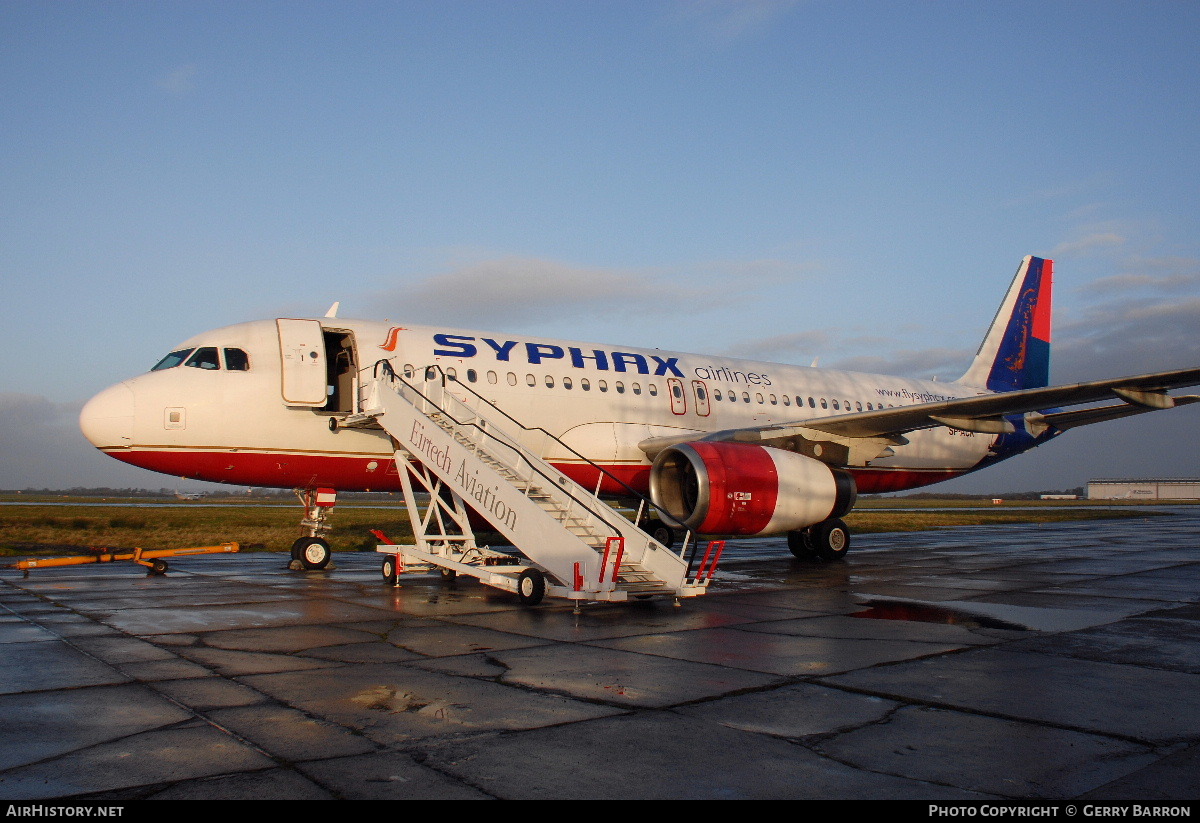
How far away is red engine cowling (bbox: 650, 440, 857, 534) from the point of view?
12.7m

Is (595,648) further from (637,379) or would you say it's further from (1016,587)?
(637,379)

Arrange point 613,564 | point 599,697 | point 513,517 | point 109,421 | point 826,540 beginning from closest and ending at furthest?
point 599,697, point 613,564, point 513,517, point 109,421, point 826,540

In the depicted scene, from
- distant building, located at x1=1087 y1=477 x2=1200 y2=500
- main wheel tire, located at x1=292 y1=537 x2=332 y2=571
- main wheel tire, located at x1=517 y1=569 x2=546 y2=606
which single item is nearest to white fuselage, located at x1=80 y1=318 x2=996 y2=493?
main wheel tire, located at x1=292 y1=537 x2=332 y2=571

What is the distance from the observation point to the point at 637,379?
692 inches

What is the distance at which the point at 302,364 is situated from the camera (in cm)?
1408

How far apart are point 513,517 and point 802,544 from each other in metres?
9.59

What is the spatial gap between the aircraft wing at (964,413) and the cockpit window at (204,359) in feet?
25.7

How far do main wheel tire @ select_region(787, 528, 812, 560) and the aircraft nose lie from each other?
1270cm

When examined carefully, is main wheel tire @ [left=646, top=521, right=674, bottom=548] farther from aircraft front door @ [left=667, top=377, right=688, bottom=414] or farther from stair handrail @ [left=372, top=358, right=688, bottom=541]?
stair handrail @ [left=372, top=358, right=688, bottom=541]

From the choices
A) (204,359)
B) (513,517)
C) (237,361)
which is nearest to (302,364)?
(237,361)

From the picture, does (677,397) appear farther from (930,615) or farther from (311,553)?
(930,615)

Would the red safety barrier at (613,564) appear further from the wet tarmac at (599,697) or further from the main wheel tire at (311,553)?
A: the main wheel tire at (311,553)

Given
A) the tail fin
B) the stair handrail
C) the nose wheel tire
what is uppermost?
the tail fin
